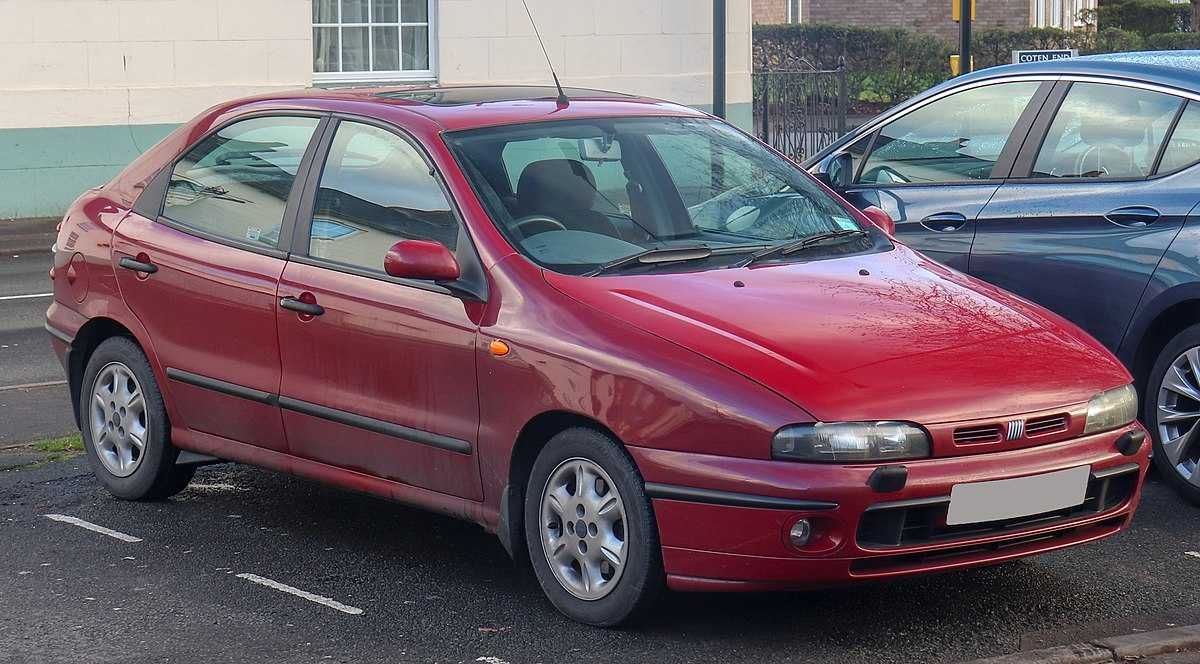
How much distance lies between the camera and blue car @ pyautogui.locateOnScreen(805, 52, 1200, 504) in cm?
680

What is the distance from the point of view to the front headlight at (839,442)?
15.8 ft

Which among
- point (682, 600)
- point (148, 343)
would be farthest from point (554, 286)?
point (148, 343)

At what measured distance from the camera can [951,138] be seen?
7758mm

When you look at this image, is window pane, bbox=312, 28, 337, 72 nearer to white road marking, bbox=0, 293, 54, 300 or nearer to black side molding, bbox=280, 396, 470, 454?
white road marking, bbox=0, 293, 54, 300

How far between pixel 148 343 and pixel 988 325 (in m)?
3.08

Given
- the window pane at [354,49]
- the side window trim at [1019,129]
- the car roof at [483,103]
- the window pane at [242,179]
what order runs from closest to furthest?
the car roof at [483,103] → the window pane at [242,179] → the side window trim at [1019,129] → the window pane at [354,49]

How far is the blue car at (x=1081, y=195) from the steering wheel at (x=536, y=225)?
2.33 meters

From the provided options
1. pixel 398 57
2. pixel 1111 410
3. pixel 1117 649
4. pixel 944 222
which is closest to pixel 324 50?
pixel 398 57

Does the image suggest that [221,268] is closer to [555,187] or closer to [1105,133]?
[555,187]

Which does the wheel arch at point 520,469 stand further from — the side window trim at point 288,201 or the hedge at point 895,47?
the hedge at point 895,47

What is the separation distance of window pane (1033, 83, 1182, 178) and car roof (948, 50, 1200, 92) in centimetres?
6

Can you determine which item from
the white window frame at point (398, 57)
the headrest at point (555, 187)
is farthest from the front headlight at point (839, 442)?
the white window frame at point (398, 57)

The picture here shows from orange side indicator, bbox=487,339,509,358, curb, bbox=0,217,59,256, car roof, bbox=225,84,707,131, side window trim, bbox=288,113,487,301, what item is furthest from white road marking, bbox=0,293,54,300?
orange side indicator, bbox=487,339,509,358

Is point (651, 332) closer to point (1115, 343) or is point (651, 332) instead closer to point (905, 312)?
point (905, 312)
